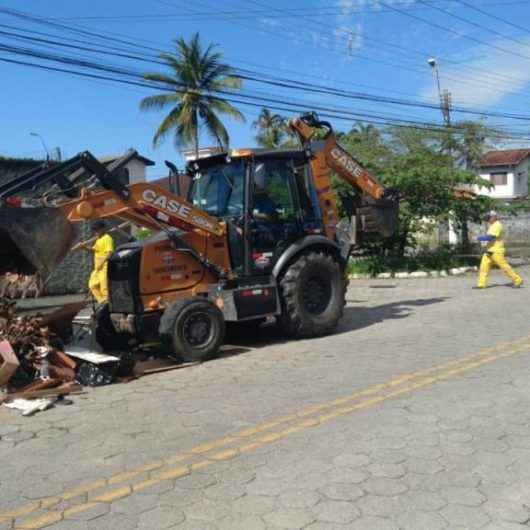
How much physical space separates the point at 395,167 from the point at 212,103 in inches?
532

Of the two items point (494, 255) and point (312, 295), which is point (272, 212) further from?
point (494, 255)

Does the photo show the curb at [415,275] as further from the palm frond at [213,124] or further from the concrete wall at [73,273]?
the palm frond at [213,124]

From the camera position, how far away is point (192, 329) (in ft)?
25.9

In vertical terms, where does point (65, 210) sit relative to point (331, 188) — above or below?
below

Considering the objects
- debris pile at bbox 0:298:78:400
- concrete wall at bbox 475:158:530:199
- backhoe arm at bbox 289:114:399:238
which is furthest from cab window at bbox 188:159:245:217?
concrete wall at bbox 475:158:530:199

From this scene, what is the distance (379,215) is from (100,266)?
4.74 m

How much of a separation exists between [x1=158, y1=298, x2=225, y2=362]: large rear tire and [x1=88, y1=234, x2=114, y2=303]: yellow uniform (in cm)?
305

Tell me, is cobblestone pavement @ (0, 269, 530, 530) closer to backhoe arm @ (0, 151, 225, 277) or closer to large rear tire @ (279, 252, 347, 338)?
large rear tire @ (279, 252, 347, 338)

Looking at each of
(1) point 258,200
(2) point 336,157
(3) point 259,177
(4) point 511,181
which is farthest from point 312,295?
(4) point 511,181

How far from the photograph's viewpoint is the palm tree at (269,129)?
142ft

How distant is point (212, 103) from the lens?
31.1 meters

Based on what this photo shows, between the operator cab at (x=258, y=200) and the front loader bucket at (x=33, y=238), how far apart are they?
246 centimetres

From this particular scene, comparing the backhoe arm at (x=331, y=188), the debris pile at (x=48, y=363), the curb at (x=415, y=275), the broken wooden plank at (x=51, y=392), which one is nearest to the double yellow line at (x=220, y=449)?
the debris pile at (x=48, y=363)

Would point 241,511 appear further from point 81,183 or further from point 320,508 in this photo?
point 81,183
